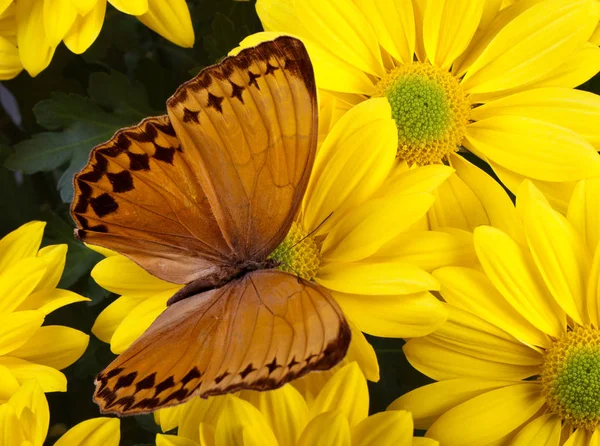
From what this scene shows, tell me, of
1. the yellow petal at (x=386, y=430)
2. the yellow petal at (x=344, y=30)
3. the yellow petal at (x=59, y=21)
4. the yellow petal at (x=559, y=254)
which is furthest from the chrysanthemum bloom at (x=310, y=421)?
the yellow petal at (x=59, y=21)

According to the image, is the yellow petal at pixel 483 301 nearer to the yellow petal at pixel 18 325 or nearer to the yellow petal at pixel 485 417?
the yellow petal at pixel 485 417

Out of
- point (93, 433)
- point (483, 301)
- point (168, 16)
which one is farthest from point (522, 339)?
point (168, 16)

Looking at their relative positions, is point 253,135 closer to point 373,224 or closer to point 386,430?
point 373,224

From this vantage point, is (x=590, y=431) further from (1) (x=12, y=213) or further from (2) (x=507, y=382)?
(1) (x=12, y=213)

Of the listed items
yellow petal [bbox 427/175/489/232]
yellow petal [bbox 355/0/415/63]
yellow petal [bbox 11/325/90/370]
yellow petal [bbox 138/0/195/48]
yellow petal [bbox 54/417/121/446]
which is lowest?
yellow petal [bbox 54/417/121/446]

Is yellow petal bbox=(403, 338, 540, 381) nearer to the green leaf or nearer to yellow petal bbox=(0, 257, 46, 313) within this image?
yellow petal bbox=(0, 257, 46, 313)

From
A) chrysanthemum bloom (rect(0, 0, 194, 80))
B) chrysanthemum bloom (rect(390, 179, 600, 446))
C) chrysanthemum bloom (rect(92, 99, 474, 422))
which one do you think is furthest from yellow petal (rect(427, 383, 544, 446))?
chrysanthemum bloom (rect(0, 0, 194, 80))

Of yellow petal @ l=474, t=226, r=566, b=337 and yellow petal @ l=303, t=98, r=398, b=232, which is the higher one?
yellow petal @ l=303, t=98, r=398, b=232
